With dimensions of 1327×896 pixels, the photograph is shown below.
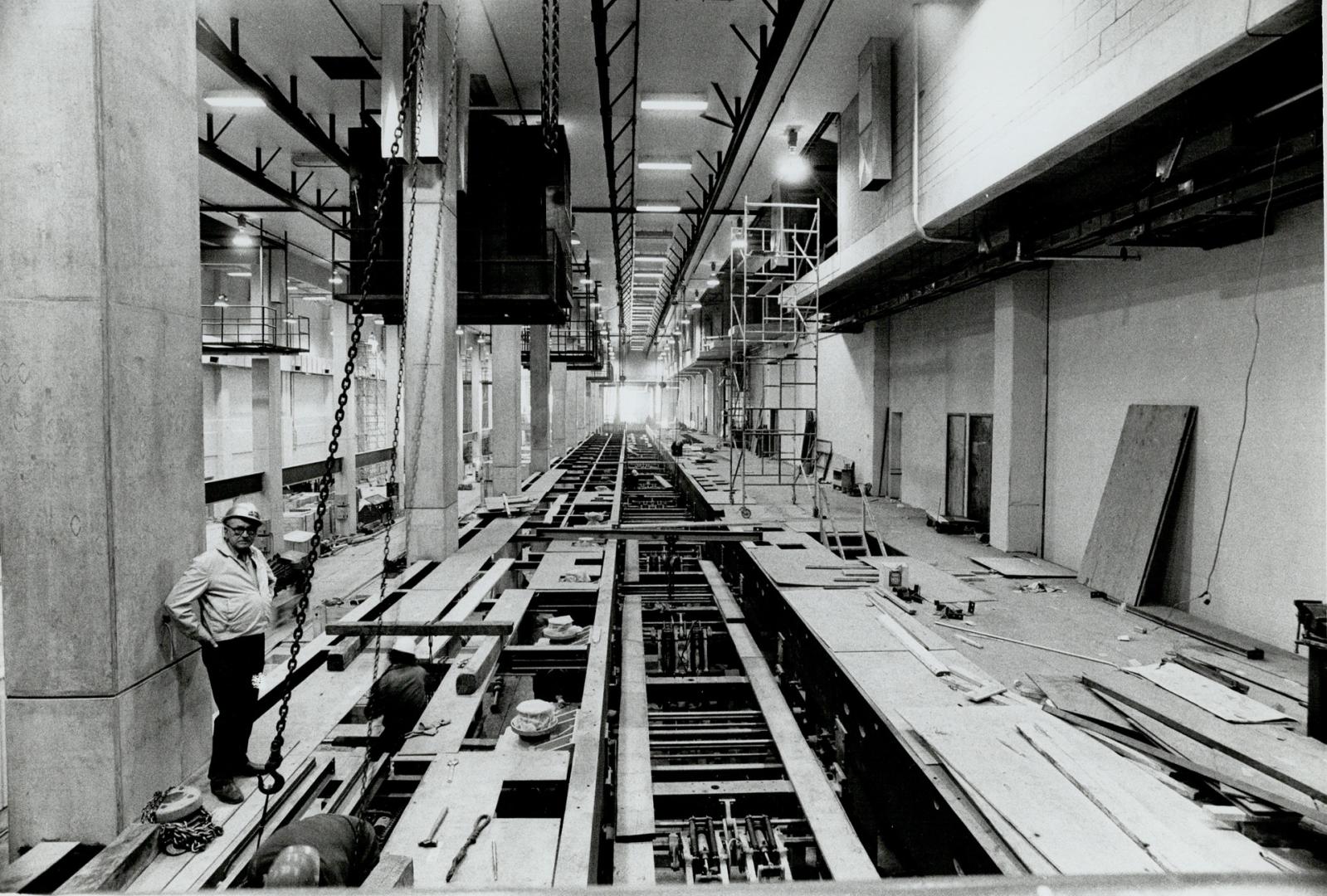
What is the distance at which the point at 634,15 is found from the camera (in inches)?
400

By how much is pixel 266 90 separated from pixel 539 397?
1295cm

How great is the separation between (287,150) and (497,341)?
582cm

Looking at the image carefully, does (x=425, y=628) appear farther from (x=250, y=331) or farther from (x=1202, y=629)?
(x=250, y=331)

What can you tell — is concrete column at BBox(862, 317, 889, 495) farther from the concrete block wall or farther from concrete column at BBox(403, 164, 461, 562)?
concrete column at BBox(403, 164, 461, 562)

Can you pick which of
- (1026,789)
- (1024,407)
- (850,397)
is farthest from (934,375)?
(1026,789)

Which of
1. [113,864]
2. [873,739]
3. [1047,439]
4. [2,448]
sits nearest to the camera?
[113,864]

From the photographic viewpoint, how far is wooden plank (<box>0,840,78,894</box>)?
142 inches

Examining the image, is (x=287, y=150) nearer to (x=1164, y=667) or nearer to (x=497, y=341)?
(x=497, y=341)

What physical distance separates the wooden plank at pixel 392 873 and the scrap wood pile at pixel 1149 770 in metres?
2.81

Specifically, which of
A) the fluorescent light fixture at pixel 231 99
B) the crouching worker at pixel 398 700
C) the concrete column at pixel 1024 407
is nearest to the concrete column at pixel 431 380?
the fluorescent light fixture at pixel 231 99

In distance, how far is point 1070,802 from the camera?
3.94 metres

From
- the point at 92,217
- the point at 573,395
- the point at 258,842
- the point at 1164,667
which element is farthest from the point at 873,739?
the point at 573,395

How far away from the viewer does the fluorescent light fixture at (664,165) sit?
1545 centimetres

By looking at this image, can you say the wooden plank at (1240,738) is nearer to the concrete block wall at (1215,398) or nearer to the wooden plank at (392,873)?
the concrete block wall at (1215,398)
